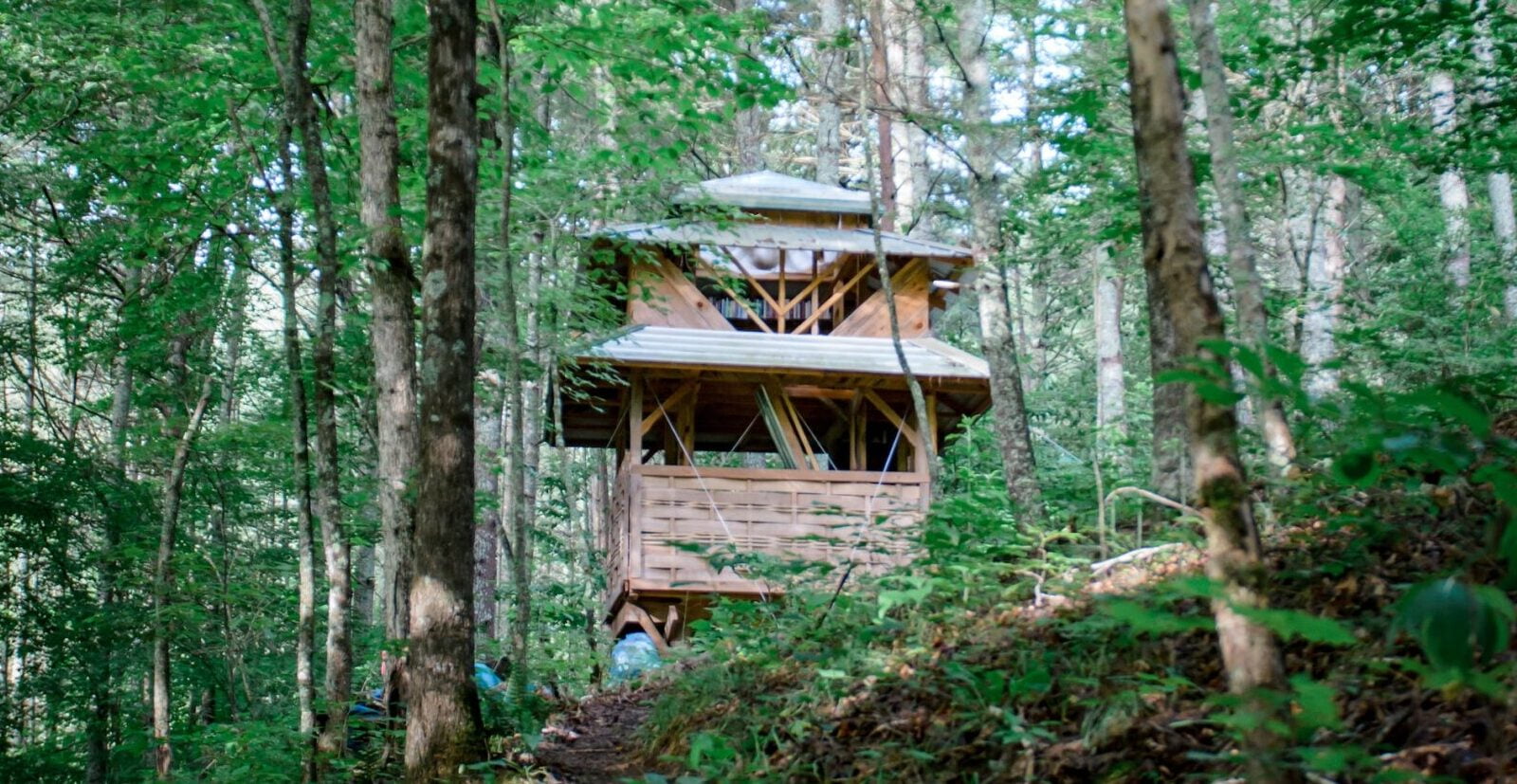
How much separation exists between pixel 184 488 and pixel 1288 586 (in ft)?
48.8

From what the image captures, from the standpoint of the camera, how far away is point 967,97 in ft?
35.0

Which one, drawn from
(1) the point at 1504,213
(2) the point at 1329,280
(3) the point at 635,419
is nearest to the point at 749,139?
(3) the point at 635,419

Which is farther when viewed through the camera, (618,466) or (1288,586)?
(618,466)

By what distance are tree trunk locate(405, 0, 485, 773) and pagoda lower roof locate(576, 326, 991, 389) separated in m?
8.06

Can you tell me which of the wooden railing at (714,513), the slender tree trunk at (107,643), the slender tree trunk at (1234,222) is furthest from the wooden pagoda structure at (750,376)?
the slender tree trunk at (1234,222)

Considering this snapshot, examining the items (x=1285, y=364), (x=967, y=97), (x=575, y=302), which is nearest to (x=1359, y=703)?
(x=1285, y=364)

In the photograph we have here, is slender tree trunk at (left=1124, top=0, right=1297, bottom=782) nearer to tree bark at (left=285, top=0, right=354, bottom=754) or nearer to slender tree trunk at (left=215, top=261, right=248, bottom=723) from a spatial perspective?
tree bark at (left=285, top=0, right=354, bottom=754)

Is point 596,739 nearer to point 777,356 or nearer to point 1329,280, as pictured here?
point 777,356

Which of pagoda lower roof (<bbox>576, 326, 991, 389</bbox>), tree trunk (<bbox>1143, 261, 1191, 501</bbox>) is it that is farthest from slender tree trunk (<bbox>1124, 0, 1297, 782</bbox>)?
pagoda lower roof (<bbox>576, 326, 991, 389</bbox>)

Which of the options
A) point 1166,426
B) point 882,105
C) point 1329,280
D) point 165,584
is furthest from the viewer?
point 1329,280

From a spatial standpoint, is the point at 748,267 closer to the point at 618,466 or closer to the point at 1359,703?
the point at 618,466

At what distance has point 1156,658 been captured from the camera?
186 inches

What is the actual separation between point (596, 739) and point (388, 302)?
322 cm

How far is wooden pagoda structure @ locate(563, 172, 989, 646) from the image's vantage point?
15.2 metres
